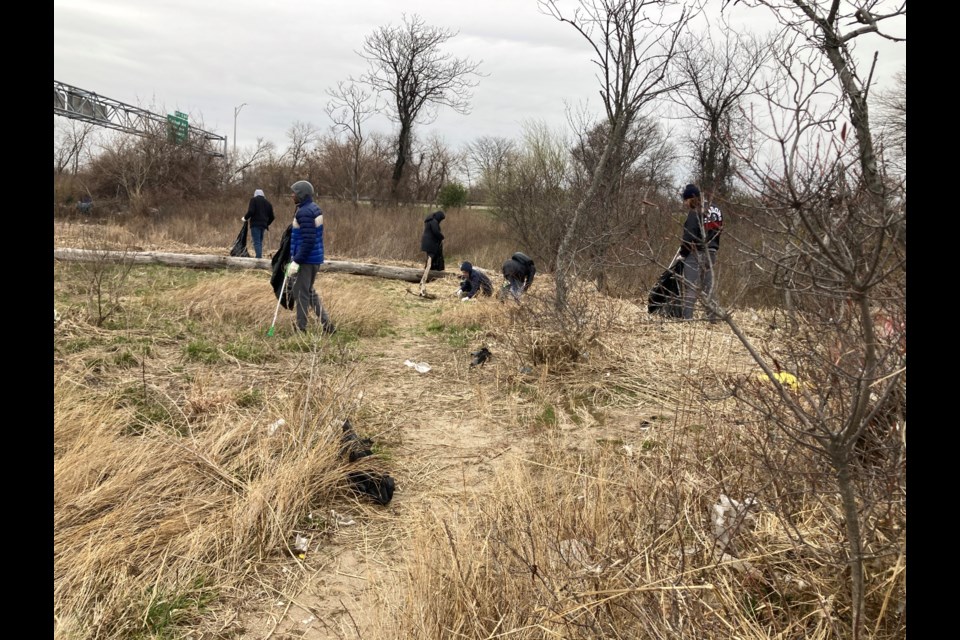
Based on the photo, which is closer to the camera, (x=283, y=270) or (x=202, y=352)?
(x=202, y=352)

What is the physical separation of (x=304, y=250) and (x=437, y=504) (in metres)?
4.09

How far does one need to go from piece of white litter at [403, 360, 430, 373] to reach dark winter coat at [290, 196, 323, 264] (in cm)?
159

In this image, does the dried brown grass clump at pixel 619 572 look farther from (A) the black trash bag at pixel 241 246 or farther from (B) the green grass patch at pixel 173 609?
(A) the black trash bag at pixel 241 246

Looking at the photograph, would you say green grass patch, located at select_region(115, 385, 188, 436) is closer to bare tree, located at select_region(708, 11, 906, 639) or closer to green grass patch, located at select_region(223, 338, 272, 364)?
green grass patch, located at select_region(223, 338, 272, 364)

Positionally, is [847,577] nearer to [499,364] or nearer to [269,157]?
[499,364]

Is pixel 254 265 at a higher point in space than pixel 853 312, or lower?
lower

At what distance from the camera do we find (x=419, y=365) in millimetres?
6008

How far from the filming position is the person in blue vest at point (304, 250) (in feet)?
20.9

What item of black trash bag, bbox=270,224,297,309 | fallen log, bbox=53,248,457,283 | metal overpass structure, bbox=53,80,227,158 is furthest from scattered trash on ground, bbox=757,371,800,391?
metal overpass structure, bbox=53,80,227,158

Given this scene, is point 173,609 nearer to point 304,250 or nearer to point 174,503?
point 174,503

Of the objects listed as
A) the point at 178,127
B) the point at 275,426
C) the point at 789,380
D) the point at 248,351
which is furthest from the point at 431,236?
the point at 178,127

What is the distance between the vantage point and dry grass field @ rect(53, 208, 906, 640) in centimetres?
191

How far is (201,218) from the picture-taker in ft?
67.8
